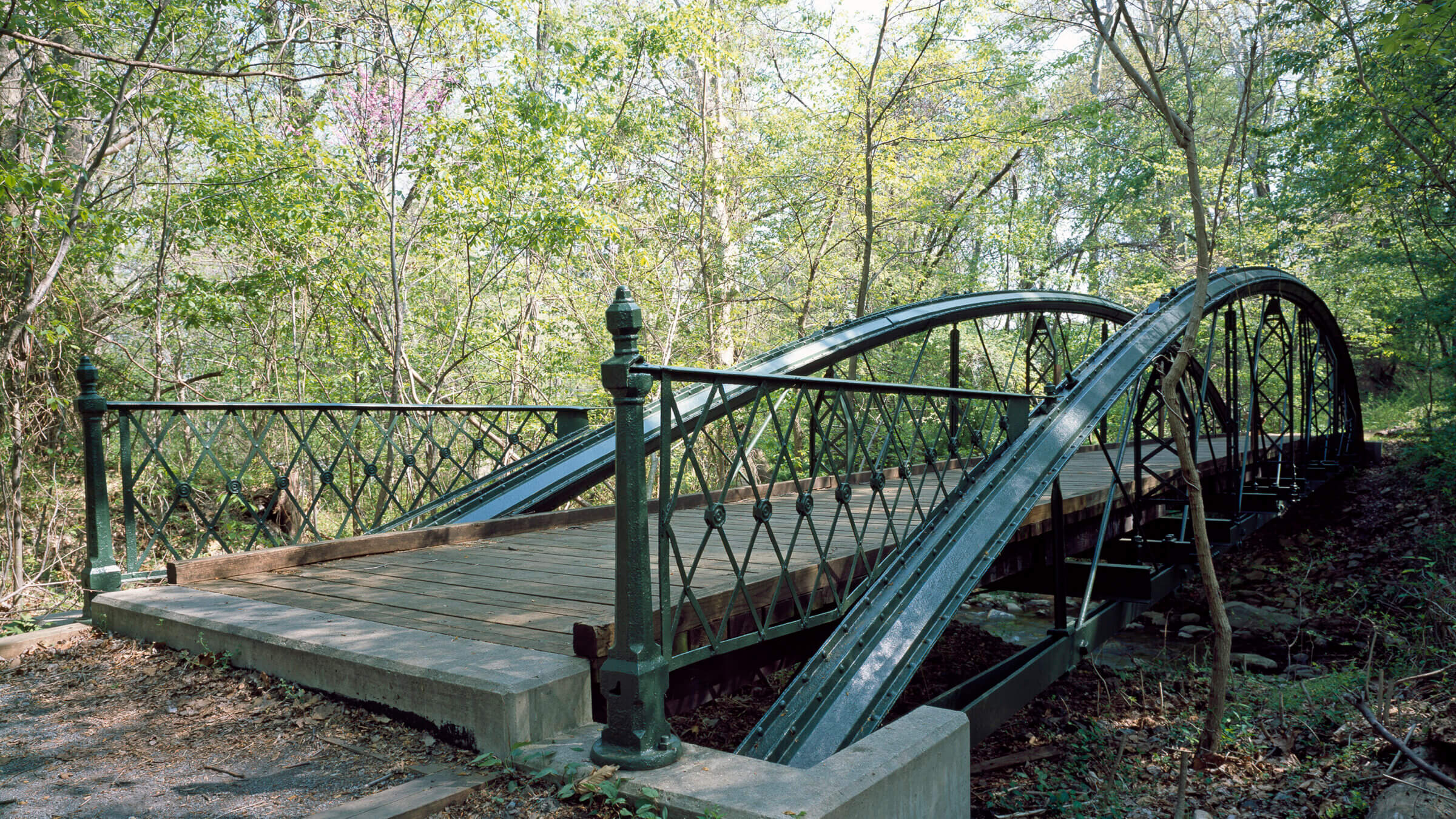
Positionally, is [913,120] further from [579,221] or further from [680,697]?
[680,697]

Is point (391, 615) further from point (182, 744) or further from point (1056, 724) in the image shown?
point (1056, 724)

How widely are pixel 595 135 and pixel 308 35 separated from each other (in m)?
3.65

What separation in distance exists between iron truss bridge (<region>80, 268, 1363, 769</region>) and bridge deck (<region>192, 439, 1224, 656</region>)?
17 millimetres

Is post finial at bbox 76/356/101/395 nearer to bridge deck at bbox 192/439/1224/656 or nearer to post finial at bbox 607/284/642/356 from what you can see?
bridge deck at bbox 192/439/1224/656

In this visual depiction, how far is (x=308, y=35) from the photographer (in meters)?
10.9

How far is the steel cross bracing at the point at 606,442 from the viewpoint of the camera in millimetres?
5480

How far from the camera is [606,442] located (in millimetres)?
5703

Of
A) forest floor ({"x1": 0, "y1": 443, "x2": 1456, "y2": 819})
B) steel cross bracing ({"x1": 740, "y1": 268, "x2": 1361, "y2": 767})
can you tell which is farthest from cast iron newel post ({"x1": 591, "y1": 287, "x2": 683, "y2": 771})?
steel cross bracing ({"x1": 740, "y1": 268, "x2": 1361, "y2": 767})

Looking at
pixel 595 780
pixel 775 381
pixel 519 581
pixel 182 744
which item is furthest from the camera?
pixel 519 581

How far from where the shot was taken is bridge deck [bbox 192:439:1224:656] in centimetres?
314

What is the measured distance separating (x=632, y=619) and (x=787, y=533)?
8.35 feet

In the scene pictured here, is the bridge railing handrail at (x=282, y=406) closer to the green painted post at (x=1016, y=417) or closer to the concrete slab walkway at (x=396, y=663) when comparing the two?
the concrete slab walkway at (x=396, y=663)

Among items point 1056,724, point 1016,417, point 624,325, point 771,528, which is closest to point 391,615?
point 771,528

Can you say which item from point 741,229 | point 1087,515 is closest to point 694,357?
point 741,229
